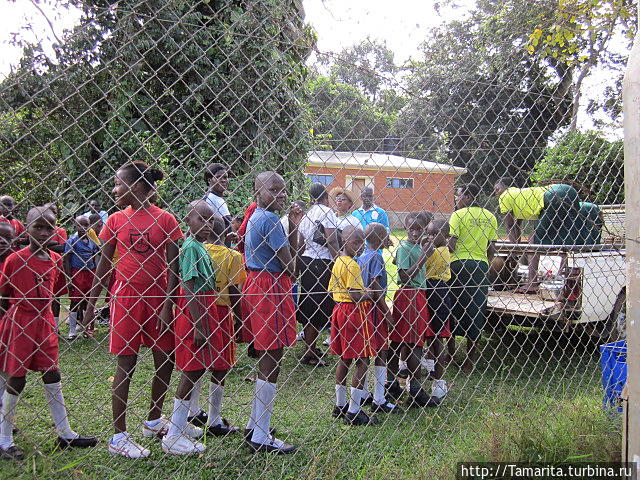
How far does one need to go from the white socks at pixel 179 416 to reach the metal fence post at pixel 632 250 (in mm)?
2281

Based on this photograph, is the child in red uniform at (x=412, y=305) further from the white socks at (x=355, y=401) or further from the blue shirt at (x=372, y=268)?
the white socks at (x=355, y=401)

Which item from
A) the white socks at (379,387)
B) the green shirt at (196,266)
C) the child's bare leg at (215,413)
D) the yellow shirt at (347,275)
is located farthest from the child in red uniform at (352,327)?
the green shirt at (196,266)

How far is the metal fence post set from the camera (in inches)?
89.7

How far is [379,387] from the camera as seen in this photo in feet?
13.5

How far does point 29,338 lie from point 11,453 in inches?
25.8

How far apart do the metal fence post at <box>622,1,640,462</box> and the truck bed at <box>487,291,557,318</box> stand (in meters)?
2.60

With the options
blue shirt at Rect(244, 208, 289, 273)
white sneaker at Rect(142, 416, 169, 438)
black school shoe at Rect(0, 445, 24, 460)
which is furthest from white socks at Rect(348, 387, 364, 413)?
black school shoe at Rect(0, 445, 24, 460)

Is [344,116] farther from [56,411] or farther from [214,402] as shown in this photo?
[56,411]

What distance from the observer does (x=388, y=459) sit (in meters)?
2.93

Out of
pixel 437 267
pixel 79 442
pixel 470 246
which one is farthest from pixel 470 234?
pixel 79 442

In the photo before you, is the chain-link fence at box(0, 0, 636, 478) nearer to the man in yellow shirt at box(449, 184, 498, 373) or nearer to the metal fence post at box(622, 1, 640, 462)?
the man in yellow shirt at box(449, 184, 498, 373)

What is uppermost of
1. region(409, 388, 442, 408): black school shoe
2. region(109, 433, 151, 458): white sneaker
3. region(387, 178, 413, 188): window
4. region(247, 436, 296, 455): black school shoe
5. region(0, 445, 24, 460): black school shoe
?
region(387, 178, 413, 188): window

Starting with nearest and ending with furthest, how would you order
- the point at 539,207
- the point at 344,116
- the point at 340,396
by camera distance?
the point at 344,116
the point at 340,396
the point at 539,207

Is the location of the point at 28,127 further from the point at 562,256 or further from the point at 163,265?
the point at 562,256
